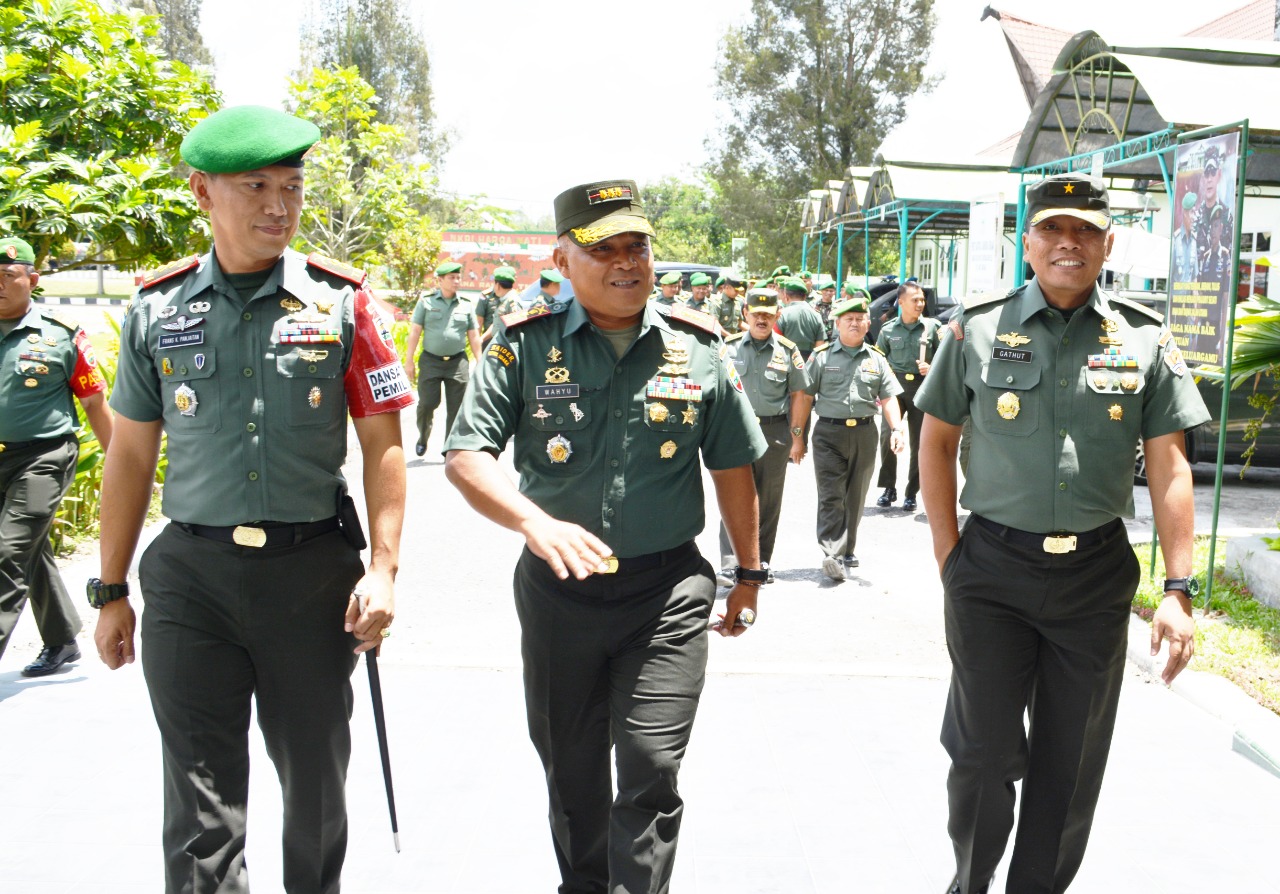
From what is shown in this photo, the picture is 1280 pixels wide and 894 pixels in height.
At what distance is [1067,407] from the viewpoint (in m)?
3.58

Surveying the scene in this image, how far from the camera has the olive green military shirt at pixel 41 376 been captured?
223 inches

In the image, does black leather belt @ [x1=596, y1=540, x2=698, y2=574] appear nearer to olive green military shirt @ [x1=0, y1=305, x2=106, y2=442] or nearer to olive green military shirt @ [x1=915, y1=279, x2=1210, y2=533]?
olive green military shirt @ [x1=915, y1=279, x2=1210, y2=533]

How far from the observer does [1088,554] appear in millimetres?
3494

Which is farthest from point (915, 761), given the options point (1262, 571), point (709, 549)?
point (709, 549)

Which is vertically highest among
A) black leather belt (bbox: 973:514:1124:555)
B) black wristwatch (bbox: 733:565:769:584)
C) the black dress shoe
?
black leather belt (bbox: 973:514:1124:555)

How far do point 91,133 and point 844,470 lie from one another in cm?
616

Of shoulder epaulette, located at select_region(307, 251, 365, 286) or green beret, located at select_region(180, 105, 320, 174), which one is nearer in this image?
green beret, located at select_region(180, 105, 320, 174)

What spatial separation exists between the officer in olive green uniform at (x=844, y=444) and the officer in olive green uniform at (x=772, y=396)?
27 cm

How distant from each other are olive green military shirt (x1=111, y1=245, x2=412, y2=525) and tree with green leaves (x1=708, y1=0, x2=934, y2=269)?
4063cm

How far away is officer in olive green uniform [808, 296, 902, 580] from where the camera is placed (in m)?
8.80

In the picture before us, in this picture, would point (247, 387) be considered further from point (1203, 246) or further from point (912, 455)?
point (912, 455)

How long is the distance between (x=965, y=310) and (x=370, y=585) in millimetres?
1983

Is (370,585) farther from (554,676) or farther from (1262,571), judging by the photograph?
(1262,571)

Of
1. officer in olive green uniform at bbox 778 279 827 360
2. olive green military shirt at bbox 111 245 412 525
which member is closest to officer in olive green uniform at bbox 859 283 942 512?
officer in olive green uniform at bbox 778 279 827 360
